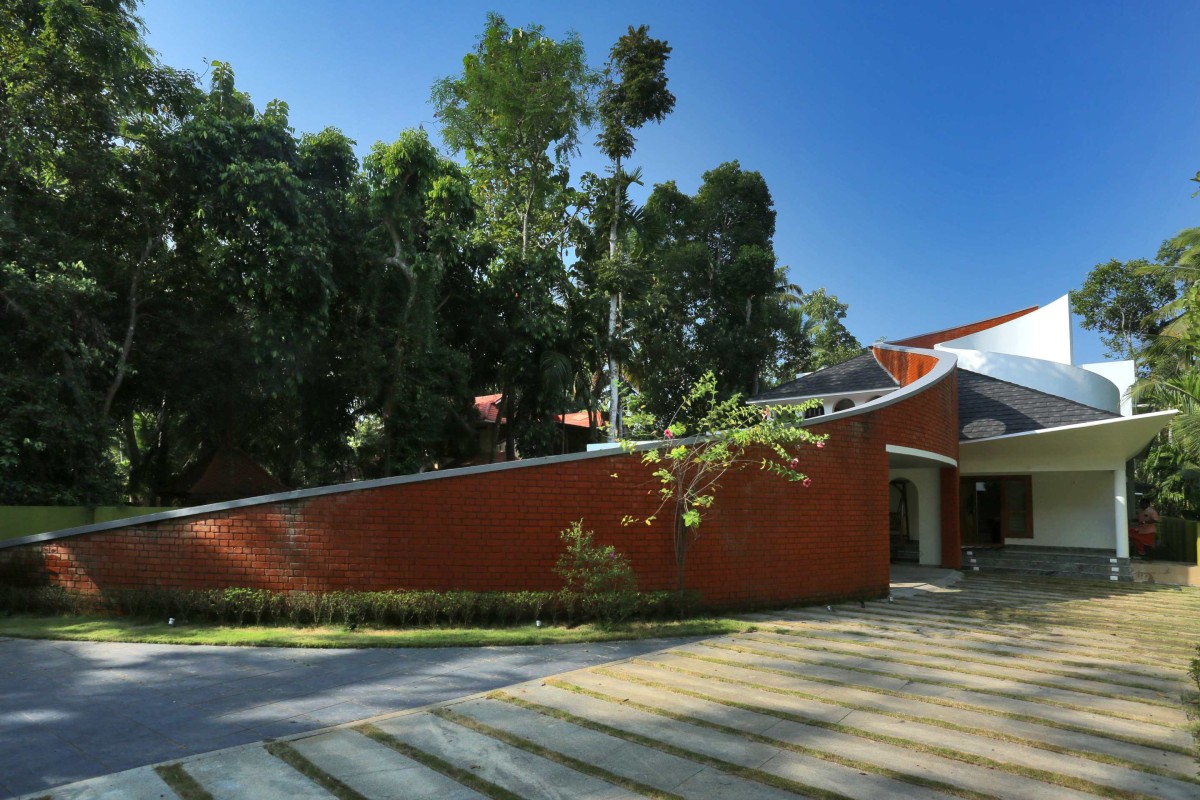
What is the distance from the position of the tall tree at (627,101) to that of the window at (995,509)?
37.2ft

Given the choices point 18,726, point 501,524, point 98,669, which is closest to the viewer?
point 18,726

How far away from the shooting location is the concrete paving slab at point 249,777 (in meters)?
3.66

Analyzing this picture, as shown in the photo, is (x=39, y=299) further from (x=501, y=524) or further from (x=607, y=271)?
(x=607, y=271)

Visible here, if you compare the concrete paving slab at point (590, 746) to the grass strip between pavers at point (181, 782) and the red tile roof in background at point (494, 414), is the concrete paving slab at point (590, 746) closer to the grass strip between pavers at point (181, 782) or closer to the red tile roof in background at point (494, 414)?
the grass strip between pavers at point (181, 782)

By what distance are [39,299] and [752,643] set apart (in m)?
11.6

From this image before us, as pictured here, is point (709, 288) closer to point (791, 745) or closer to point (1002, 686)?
point (1002, 686)

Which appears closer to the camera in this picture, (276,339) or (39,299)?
(39,299)

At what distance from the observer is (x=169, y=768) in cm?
398

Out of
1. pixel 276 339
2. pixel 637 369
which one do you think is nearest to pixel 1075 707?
Answer: pixel 276 339

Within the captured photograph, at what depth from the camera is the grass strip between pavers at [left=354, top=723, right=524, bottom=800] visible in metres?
3.70

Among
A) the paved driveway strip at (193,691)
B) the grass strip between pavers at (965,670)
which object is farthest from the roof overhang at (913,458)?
the paved driveway strip at (193,691)

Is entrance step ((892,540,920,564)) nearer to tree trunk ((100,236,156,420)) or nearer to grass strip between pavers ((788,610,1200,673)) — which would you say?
grass strip between pavers ((788,610,1200,673))

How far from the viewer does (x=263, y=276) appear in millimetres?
13258

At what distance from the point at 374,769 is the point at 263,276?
11.4m
